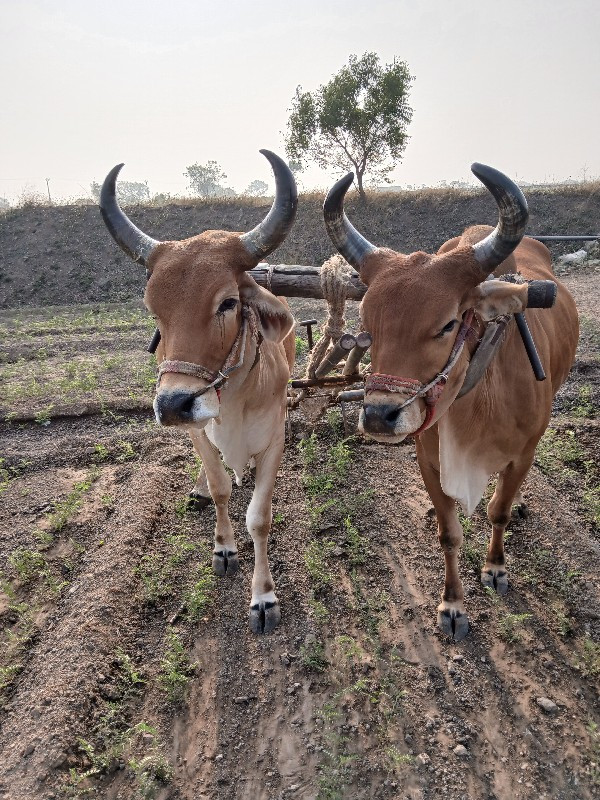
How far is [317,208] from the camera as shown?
2369cm

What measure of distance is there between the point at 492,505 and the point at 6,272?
69.7 ft

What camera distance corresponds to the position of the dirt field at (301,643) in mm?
2670

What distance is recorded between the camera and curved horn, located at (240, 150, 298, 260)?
9.15 feet

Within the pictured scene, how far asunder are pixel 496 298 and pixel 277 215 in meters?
1.19

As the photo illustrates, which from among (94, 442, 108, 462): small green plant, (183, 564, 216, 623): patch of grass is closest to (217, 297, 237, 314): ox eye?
(183, 564, 216, 623): patch of grass

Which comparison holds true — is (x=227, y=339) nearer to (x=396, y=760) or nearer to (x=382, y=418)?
(x=382, y=418)

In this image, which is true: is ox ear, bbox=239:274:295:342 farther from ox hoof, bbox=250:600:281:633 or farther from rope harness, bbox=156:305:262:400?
ox hoof, bbox=250:600:281:633

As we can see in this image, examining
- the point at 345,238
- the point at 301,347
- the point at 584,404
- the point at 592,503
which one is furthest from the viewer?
the point at 301,347

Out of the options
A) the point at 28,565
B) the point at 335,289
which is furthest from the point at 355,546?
the point at 28,565

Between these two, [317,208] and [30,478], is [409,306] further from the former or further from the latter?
[317,208]

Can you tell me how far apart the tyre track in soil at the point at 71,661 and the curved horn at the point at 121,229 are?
7.56ft

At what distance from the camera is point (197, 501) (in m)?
4.96

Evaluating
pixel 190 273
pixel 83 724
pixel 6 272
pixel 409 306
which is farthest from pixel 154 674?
pixel 6 272

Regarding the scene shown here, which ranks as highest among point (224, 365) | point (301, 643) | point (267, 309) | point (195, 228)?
point (195, 228)
